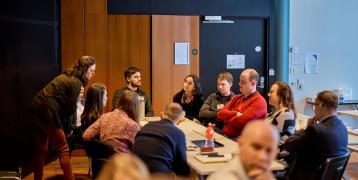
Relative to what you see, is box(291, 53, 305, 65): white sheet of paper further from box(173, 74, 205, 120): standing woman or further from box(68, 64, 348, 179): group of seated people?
box(68, 64, 348, 179): group of seated people

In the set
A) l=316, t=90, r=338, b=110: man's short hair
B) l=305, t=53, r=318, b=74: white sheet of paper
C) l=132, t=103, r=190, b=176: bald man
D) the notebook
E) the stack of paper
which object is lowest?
the stack of paper

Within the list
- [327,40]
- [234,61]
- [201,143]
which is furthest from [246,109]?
[327,40]

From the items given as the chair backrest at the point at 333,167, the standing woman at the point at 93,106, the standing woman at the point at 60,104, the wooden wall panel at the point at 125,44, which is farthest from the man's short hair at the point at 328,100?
the wooden wall panel at the point at 125,44

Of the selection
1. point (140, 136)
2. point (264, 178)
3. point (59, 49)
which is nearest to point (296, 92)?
point (59, 49)

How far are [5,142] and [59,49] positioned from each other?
6.83 feet

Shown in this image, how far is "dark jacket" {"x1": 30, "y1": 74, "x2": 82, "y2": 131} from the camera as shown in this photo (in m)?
4.86

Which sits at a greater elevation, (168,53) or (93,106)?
(168,53)

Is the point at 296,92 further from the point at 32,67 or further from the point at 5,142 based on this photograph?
the point at 5,142

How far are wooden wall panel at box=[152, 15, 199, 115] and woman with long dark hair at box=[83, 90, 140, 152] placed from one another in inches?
130

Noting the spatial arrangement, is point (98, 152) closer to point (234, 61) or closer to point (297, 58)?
point (234, 61)

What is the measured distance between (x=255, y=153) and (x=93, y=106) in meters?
3.14

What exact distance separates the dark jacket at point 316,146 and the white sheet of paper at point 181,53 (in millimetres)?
3781

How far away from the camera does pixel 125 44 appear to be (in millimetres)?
7246

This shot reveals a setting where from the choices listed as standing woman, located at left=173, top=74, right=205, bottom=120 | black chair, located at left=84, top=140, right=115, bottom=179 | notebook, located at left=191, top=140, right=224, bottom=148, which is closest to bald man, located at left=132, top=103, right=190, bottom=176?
black chair, located at left=84, top=140, right=115, bottom=179
